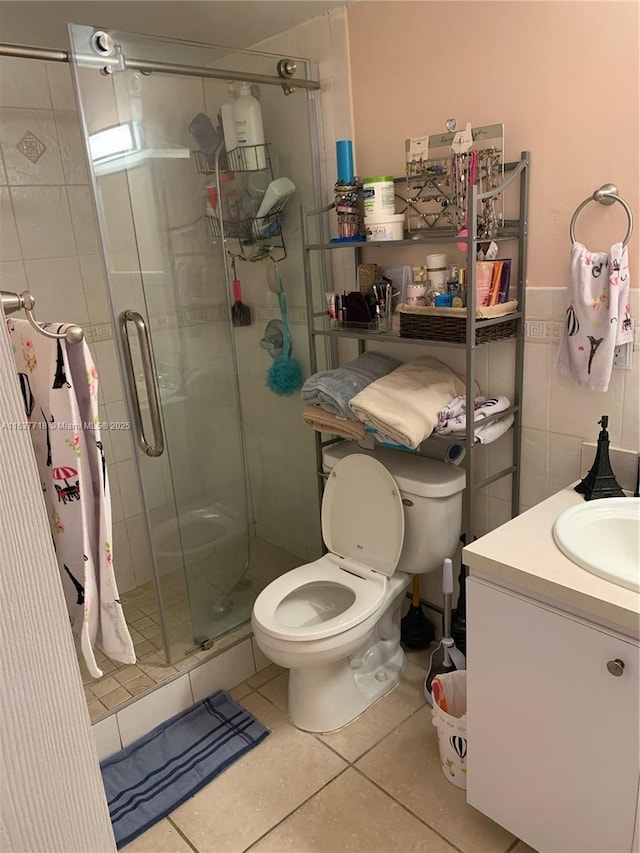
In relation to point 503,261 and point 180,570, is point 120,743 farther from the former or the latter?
point 503,261

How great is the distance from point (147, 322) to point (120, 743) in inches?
50.9

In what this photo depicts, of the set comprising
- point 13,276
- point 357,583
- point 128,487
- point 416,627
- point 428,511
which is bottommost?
point 416,627

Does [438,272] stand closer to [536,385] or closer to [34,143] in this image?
[536,385]

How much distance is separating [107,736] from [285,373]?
1.32 m

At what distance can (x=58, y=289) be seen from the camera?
231cm

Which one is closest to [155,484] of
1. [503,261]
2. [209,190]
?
[209,190]

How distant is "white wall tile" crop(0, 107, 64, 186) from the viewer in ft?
7.02

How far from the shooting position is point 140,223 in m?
1.85

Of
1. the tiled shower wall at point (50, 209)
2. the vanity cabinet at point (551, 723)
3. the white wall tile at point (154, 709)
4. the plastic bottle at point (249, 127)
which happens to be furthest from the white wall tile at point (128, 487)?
the vanity cabinet at point (551, 723)

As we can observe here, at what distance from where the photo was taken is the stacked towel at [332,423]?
1.91 meters

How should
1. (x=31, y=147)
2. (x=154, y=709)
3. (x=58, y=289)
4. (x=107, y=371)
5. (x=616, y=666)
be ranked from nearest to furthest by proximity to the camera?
(x=616, y=666)
(x=154, y=709)
(x=31, y=147)
(x=58, y=289)
(x=107, y=371)

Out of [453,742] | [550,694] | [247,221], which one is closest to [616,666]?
[550,694]

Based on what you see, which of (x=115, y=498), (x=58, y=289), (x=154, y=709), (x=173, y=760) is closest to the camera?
(x=173, y=760)

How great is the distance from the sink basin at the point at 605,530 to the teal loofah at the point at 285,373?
1.17 meters
